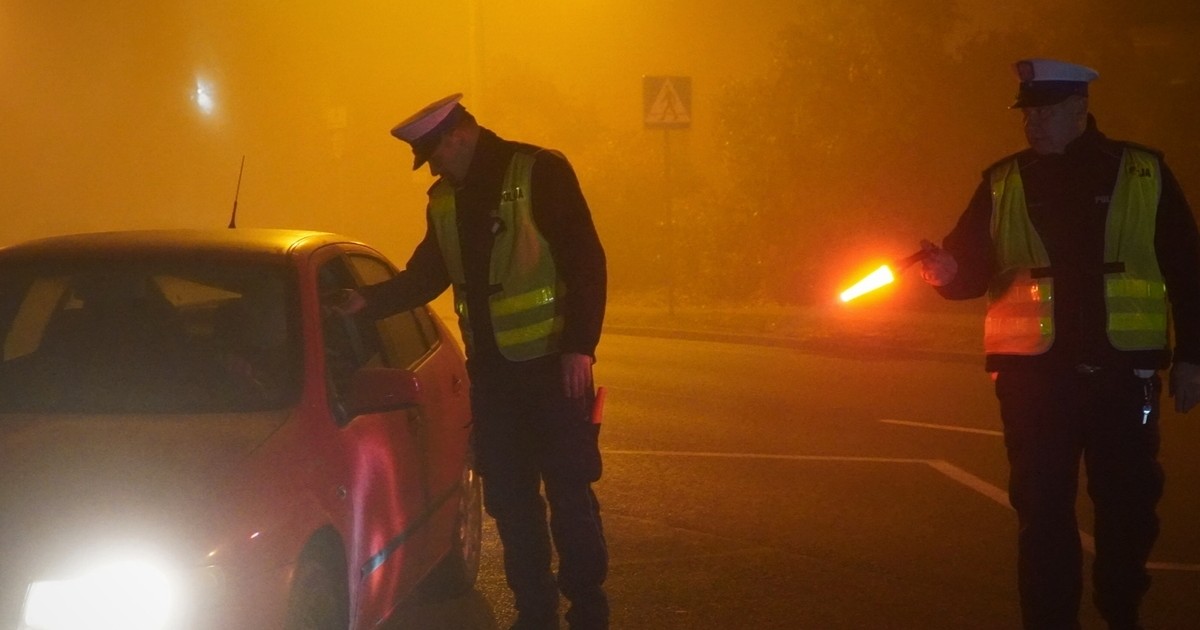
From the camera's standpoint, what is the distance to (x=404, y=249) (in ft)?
131

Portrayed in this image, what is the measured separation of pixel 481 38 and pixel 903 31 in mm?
6650

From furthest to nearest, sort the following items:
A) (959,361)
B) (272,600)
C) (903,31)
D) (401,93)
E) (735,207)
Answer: (401,93) → (735,207) → (903,31) → (959,361) → (272,600)

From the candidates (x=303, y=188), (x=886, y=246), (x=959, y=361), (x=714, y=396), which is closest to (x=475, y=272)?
(x=714, y=396)

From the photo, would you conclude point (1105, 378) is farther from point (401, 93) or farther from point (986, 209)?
point (401, 93)

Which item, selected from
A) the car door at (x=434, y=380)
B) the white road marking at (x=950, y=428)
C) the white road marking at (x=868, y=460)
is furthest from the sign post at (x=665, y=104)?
the car door at (x=434, y=380)

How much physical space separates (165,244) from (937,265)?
2526 millimetres

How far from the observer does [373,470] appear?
4.81 meters

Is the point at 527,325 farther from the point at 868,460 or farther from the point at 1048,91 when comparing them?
the point at 868,460

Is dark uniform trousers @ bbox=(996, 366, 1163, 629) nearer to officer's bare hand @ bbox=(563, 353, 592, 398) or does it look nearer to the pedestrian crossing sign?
officer's bare hand @ bbox=(563, 353, 592, 398)

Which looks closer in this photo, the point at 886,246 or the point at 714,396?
the point at 714,396

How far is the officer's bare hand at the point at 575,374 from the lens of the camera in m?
5.18

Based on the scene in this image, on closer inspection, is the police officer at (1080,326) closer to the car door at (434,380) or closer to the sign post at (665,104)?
the car door at (434,380)

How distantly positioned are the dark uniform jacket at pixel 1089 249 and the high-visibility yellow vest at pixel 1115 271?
23 millimetres

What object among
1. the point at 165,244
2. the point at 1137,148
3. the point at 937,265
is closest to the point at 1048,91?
the point at 1137,148
